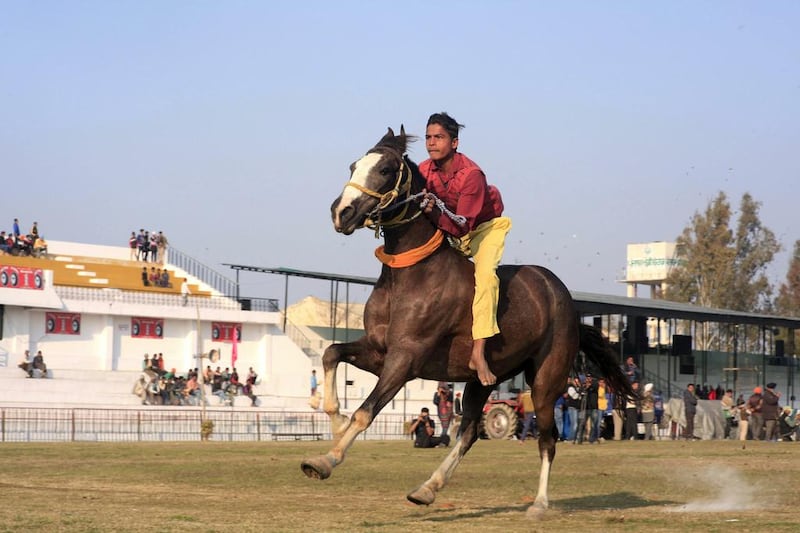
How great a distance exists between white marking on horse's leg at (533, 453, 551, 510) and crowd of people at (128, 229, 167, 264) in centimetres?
5929

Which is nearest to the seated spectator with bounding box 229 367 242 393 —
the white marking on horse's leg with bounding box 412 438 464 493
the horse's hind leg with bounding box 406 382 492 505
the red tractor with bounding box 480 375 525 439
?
the red tractor with bounding box 480 375 525 439

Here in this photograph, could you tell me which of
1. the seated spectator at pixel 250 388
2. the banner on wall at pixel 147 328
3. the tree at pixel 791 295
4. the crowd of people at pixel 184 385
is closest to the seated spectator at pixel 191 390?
the crowd of people at pixel 184 385

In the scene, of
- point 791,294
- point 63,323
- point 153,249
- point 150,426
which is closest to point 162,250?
point 153,249

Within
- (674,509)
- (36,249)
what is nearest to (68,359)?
(36,249)

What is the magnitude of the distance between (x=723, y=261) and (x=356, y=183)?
83.4 m

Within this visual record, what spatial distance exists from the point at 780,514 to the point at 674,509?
1.10 metres

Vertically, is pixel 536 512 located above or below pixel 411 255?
below

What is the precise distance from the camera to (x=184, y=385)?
171 ft

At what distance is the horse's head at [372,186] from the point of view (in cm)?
973

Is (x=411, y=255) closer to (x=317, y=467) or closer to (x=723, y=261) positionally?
(x=317, y=467)

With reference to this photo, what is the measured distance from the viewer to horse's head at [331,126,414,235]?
31.9 feet

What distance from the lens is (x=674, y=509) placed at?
11.8 meters

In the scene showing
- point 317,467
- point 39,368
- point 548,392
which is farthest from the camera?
point 39,368

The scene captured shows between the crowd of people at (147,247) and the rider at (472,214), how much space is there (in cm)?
5951
